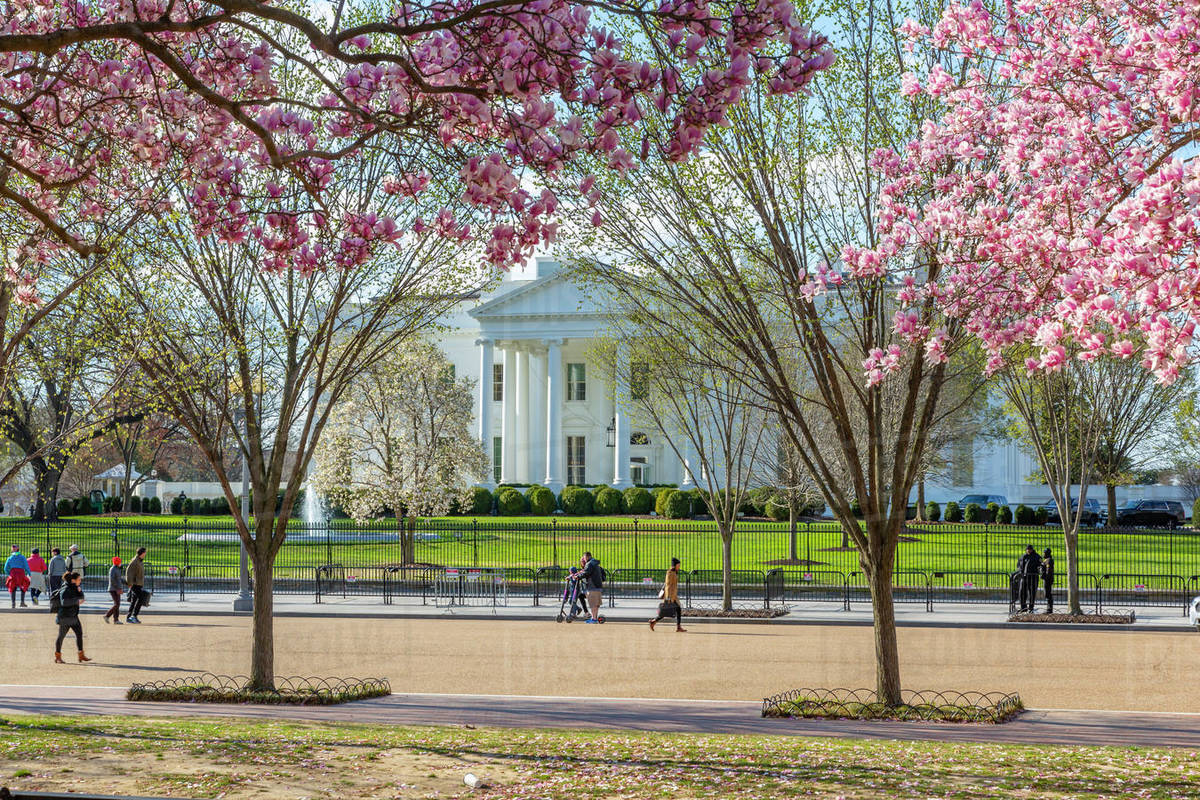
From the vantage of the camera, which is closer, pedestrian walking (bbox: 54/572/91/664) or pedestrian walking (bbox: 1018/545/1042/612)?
pedestrian walking (bbox: 54/572/91/664)

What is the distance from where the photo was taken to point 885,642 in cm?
1331

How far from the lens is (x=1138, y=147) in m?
8.62

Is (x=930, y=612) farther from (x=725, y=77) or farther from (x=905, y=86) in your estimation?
(x=725, y=77)

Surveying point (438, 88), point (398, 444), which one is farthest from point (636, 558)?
point (438, 88)

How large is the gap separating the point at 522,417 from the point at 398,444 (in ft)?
114

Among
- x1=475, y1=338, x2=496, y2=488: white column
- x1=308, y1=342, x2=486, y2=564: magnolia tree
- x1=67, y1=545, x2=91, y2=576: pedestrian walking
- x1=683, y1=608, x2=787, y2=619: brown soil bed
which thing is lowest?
x1=683, y1=608, x2=787, y2=619: brown soil bed

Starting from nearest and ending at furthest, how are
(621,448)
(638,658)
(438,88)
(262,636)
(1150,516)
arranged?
(438,88) → (262,636) → (638,658) → (1150,516) → (621,448)

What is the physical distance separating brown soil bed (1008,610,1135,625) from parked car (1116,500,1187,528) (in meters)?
32.5

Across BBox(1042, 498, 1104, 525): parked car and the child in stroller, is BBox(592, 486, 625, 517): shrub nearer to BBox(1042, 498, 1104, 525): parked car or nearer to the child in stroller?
BBox(1042, 498, 1104, 525): parked car

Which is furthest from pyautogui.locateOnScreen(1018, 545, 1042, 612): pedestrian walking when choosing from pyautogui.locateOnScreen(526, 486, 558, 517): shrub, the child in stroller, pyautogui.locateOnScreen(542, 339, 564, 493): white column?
pyautogui.locateOnScreen(542, 339, 564, 493): white column

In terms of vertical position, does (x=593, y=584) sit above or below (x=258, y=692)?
above

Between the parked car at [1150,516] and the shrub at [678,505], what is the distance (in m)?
19.9

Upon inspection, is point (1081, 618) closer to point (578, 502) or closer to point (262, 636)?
point (262, 636)

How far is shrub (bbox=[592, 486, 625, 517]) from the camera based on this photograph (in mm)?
57719
